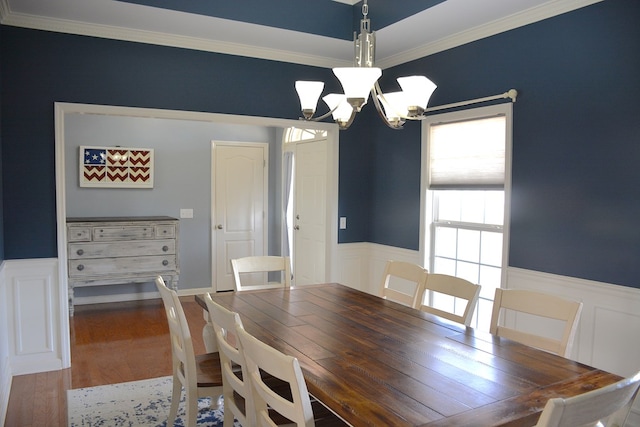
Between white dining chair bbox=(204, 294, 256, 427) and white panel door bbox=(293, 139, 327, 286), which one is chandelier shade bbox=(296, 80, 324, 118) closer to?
white dining chair bbox=(204, 294, 256, 427)

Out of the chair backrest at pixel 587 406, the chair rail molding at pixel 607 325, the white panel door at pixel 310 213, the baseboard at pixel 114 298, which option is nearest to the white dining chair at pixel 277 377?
the chair backrest at pixel 587 406

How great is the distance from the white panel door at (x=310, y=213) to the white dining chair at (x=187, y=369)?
2.59m

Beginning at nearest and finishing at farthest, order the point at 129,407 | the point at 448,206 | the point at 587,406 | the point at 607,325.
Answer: the point at 587,406 → the point at 607,325 → the point at 129,407 → the point at 448,206

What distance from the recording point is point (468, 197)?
3.93 metres

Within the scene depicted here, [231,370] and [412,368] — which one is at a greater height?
[412,368]

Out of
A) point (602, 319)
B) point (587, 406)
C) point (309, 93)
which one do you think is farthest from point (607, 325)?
point (309, 93)

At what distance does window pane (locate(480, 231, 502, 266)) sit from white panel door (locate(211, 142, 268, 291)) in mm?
3710

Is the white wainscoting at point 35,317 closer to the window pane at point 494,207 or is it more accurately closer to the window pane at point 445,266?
the window pane at point 445,266

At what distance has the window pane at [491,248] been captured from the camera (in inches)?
143

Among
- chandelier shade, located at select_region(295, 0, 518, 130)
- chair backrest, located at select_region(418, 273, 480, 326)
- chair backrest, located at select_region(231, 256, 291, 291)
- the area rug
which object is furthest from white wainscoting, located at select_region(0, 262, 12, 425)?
chair backrest, located at select_region(418, 273, 480, 326)

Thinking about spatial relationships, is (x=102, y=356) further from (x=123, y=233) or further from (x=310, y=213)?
(x=310, y=213)

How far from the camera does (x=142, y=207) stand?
20.0 ft

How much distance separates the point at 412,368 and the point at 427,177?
263 cm

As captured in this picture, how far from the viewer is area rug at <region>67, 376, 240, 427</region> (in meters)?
2.96
